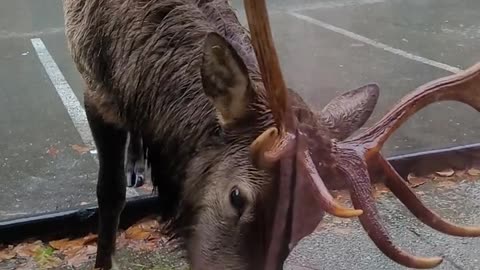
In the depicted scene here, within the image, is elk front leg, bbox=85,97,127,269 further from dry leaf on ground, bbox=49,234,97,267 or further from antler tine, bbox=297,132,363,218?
antler tine, bbox=297,132,363,218

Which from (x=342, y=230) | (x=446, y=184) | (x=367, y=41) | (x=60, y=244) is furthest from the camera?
(x=367, y=41)

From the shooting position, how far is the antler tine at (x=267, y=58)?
204 cm

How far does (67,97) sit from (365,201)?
14.1ft

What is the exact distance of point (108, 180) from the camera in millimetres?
3895

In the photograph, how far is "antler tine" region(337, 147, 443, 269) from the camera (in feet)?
7.06

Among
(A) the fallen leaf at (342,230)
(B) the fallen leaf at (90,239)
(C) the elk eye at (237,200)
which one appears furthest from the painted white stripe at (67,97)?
(C) the elk eye at (237,200)

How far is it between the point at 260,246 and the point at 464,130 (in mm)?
3361

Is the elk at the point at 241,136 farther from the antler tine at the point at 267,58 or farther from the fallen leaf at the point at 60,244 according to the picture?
the fallen leaf at the point at 60,244

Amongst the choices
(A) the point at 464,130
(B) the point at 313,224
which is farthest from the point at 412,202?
(A) the point at 464,130

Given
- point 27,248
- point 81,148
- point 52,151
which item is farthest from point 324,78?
point 52,151

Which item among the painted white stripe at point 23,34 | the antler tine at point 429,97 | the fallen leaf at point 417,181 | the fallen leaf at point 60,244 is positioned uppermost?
the antler tine at point 429,97

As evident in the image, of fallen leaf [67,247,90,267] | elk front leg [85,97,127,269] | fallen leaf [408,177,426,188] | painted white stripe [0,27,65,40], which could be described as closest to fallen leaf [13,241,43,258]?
fallen leaf [67,247,90,267]

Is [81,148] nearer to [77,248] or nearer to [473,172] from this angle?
[77,248]

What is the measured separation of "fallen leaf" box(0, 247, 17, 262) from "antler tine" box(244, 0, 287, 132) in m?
2.43
